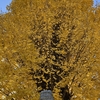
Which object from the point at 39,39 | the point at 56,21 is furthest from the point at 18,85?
the point at 56,21

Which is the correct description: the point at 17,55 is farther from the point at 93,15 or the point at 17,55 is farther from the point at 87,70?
the point at 93,15

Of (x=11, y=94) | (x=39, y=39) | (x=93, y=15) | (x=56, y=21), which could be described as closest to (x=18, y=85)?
(x=11, y=94)

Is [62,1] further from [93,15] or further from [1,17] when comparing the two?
[1,17]

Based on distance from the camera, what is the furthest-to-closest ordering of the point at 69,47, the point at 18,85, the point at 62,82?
the point at 69,47 → the point at 62,82 → the point at 18,85

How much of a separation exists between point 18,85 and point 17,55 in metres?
1.03

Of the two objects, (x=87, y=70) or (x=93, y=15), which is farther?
(x=93, y=15)

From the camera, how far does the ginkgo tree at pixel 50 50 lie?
7.18m

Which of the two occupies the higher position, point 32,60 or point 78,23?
point 78,23

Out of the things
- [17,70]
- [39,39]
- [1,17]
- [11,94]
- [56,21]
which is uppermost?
[1,17]

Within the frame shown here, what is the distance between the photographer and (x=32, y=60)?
7043mm

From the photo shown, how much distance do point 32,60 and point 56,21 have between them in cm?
203

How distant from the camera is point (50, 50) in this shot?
8.05m

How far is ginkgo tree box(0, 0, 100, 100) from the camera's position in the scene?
718 centimetres

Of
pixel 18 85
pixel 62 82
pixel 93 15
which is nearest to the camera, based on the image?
pixel 18 85
